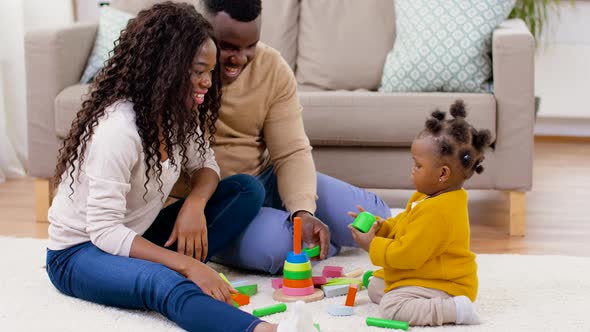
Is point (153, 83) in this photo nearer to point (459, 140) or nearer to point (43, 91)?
point (459, 140)

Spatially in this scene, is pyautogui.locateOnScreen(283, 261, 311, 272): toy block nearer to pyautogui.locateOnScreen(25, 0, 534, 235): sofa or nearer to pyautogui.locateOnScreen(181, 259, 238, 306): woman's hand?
pyautogui.locateOnScreen(181, 259, 238, 306): woman's hand

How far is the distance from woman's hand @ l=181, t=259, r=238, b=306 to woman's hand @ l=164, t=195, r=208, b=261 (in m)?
0.13

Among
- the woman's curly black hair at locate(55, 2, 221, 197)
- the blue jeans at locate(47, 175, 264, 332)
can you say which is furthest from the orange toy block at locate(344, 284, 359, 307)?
the woman's curly black hair at locate(55, 2, 221, 197)

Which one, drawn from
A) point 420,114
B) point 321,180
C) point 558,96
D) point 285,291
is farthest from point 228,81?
point 558,96

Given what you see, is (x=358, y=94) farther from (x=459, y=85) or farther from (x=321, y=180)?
(x=321, y=180)

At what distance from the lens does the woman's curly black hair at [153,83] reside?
6.06ft

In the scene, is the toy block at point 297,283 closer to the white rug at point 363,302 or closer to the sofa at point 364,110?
the white rug at point 363,302

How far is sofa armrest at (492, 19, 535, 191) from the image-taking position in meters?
2.72

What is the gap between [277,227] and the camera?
7.13 ft

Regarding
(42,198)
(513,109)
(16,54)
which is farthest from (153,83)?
(16,54)

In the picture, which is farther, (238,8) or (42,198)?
(42,198)

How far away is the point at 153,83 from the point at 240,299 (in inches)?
19.8

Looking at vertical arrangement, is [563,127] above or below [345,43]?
below

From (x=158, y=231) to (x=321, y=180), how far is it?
55cm
